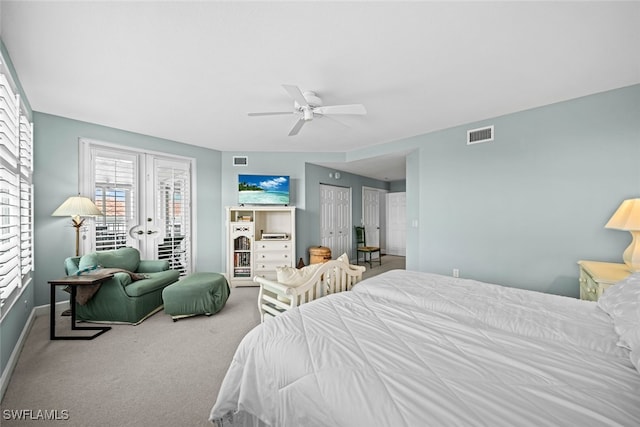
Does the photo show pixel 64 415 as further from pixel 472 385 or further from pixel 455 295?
pixel 455 295

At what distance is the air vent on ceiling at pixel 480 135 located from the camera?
3441 millimetres

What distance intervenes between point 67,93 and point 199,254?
2889mm

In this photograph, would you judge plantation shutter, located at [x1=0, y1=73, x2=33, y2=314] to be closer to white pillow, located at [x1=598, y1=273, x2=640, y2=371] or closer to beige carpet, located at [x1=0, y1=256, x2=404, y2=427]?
beige carpet, located at [x1=0, y1=256, x2=404, y2=427]

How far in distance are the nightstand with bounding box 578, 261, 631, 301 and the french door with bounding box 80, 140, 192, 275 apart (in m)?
5.23

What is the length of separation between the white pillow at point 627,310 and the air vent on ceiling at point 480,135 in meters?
2.34

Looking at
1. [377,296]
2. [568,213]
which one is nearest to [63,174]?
[377,296]

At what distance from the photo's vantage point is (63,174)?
133 inches

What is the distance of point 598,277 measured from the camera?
2041 millimetres

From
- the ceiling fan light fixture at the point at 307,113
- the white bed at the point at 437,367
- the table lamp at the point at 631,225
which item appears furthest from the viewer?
the ceiling fan light fixture at the point at 307,113

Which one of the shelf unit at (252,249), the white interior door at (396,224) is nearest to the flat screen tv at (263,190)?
the shelf unit at (252,249)

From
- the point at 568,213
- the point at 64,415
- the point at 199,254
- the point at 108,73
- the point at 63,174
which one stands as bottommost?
the point at 64,415

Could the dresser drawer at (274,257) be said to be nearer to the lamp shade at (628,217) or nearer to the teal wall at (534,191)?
the teal wall at (534,191)

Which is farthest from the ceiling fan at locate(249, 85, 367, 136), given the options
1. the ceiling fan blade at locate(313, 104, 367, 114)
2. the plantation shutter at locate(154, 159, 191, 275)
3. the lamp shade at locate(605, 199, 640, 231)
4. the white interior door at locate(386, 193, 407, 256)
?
the white interior door at locate(386, 193, 407, 256)

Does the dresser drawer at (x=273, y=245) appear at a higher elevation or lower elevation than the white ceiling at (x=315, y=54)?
lower
